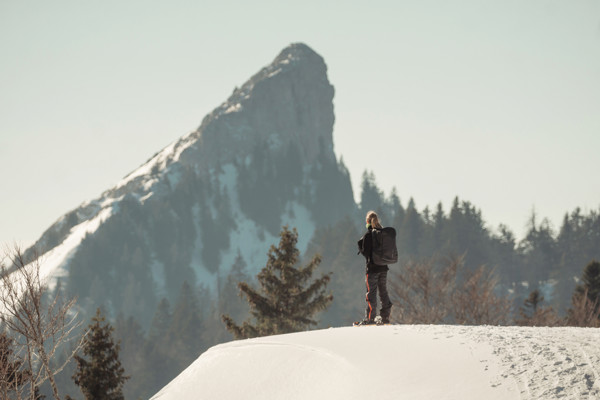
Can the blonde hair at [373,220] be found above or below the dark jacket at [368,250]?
above

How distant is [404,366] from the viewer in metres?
10.5

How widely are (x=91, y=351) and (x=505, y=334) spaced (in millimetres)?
17252

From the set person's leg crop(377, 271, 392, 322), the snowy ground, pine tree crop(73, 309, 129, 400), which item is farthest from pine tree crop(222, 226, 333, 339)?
the snowy ground

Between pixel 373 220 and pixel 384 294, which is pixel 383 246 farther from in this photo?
pixel 384 294

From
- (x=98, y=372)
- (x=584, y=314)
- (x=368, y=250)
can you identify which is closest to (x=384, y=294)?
(x=368, y=250)

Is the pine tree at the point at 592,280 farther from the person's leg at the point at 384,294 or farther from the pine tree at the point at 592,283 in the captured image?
the person's leg at the point at 384,294

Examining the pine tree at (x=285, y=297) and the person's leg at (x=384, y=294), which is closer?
the person's leg at (x=384, y=294)

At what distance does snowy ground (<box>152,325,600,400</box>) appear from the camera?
8828mm

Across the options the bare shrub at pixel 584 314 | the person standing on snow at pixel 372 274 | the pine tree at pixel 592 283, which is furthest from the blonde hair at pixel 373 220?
the pine tree at pixel 592 283

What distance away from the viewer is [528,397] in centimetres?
831

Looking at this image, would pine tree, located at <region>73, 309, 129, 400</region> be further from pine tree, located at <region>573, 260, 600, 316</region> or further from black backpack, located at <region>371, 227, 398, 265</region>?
pine tree, located at <region>573, 260, 600, 316</region>

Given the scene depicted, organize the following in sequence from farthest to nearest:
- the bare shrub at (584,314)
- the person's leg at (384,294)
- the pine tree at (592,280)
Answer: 1. the pine tree at (592,280)
2. the bare shrub at (584,314)
3. the person's leg at (384,294)

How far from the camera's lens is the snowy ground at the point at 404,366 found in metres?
8.83

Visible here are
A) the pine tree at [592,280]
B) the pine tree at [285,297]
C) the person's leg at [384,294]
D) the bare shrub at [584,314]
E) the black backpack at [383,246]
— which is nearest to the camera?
the black backpack at [383,246]
